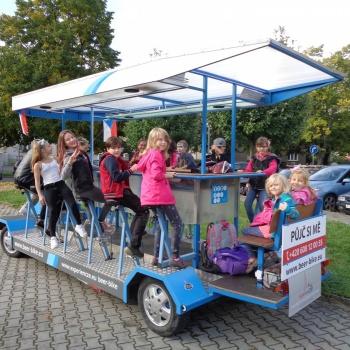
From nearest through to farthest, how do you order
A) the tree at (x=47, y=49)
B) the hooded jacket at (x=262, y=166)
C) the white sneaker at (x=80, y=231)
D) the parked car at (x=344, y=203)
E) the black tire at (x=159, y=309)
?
the black tire at (x=159, y=309)
the white sneaker at (x=80, y=231)
the hooded jacket at (x=262, y=166)
the parked car at (x=344, y=203)
the tree at (x=47, y=49)

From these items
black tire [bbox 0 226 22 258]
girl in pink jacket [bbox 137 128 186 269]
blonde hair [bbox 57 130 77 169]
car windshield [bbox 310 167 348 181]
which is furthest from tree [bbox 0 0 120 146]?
girl in pink jacket [bbox 137 128 186 269]

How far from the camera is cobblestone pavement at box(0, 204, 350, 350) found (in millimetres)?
3588

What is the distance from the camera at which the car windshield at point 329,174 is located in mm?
12680

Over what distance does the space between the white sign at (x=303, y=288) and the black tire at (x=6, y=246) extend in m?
4.63

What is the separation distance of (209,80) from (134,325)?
3.18 meters

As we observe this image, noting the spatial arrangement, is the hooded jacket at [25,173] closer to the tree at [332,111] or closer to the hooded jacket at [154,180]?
the hooded jacket at [154,180]

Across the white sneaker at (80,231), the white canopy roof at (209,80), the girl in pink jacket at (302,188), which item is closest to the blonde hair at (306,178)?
the girl in pink jacket at (302,188)

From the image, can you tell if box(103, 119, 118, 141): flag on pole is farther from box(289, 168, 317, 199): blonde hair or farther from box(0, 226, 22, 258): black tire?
box(289, 168, 317, 199): blonde hair

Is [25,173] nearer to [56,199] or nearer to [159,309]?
[56,199]

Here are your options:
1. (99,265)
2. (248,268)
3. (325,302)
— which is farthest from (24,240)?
(325,302)

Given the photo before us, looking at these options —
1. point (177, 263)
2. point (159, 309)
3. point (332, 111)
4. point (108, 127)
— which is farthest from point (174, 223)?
point (332, 111)

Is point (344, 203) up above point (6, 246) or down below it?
above

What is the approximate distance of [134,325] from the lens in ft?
13.0

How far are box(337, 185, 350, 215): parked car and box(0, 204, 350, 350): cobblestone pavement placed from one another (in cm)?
738
